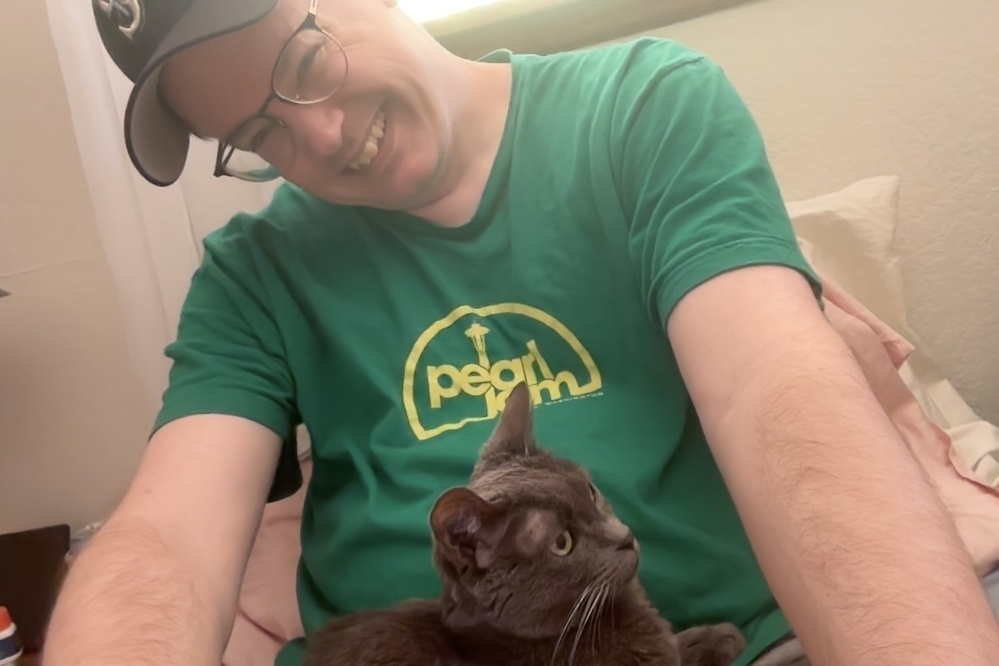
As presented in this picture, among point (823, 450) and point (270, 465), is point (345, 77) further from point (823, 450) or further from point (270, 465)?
point (823, 450)

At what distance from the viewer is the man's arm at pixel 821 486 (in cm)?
52

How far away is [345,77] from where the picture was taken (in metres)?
0.88

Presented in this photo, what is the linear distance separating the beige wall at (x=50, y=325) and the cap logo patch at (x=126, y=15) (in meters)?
0.75

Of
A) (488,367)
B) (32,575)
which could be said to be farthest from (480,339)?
(32,575)

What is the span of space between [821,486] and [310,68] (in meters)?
0.67

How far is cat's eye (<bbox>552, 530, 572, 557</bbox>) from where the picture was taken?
76cm

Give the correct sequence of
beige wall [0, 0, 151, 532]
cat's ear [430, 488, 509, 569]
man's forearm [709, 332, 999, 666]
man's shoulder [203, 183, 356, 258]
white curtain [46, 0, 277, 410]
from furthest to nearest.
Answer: beige wall [0, 0, 151, 532] → white curtain [46, 0, 277, 410] → man's shoulder [203, 183, 356, 258] → cat's ear [430, 488, 509, 569] → man's forearm [709, 332, 999, 666]

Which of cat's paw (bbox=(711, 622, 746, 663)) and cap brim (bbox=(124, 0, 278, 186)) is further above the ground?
cap brim (bbox=(124, 0, 278, 186))

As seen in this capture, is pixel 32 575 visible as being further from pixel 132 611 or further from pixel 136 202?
pixel 132 611

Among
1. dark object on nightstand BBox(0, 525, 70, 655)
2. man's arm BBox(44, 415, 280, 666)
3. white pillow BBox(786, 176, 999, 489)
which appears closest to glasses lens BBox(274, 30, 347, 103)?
man's arm BBox(44, 415, 280, 666)

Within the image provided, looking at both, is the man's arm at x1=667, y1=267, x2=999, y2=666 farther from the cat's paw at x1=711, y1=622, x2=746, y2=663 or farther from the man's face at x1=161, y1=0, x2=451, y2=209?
the man's face at x1=161, y1=0, x2=451, y2=209

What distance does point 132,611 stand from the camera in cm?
72

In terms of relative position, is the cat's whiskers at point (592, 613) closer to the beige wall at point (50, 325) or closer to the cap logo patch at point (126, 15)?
the cap logo patch at point (126, 15)

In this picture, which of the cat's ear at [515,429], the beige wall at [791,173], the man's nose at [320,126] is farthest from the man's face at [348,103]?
the beige wall at [791,173]
